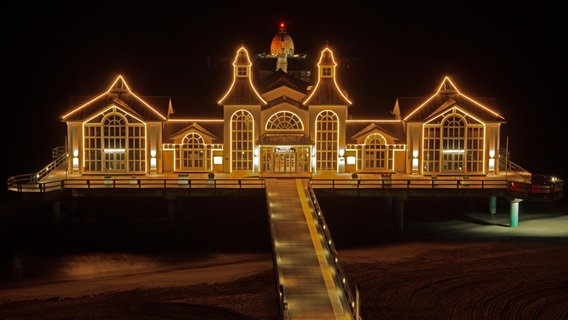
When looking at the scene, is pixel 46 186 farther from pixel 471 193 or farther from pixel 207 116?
pixel 471 193

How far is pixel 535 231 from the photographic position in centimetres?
4238

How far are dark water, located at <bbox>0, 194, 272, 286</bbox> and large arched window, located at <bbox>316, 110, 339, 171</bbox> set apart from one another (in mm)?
4739

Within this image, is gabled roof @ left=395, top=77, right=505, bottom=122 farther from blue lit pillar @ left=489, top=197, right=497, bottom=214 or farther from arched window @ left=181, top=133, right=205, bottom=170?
arched window @ left=181, top=133, right=205, bottom=170

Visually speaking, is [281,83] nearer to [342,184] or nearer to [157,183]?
[342,184]

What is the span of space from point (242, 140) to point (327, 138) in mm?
5258

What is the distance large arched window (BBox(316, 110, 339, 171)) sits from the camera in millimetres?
49250

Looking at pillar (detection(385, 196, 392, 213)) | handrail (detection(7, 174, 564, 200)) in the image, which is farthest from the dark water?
pillar (detection(385, 196, 392, 213))

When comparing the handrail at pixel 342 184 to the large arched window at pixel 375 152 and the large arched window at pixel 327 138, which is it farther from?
the large arched window at pixel 375 152

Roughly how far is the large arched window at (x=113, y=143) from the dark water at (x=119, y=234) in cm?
276

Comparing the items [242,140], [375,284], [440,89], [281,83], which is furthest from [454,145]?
[375,284]

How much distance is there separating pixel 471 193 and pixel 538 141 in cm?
5357

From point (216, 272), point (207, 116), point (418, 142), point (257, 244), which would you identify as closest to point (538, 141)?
point (418, 142)

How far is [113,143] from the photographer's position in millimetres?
48406

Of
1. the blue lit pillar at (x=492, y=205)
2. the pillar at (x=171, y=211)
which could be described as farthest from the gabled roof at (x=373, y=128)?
the pillar at (x=171, y=211)
